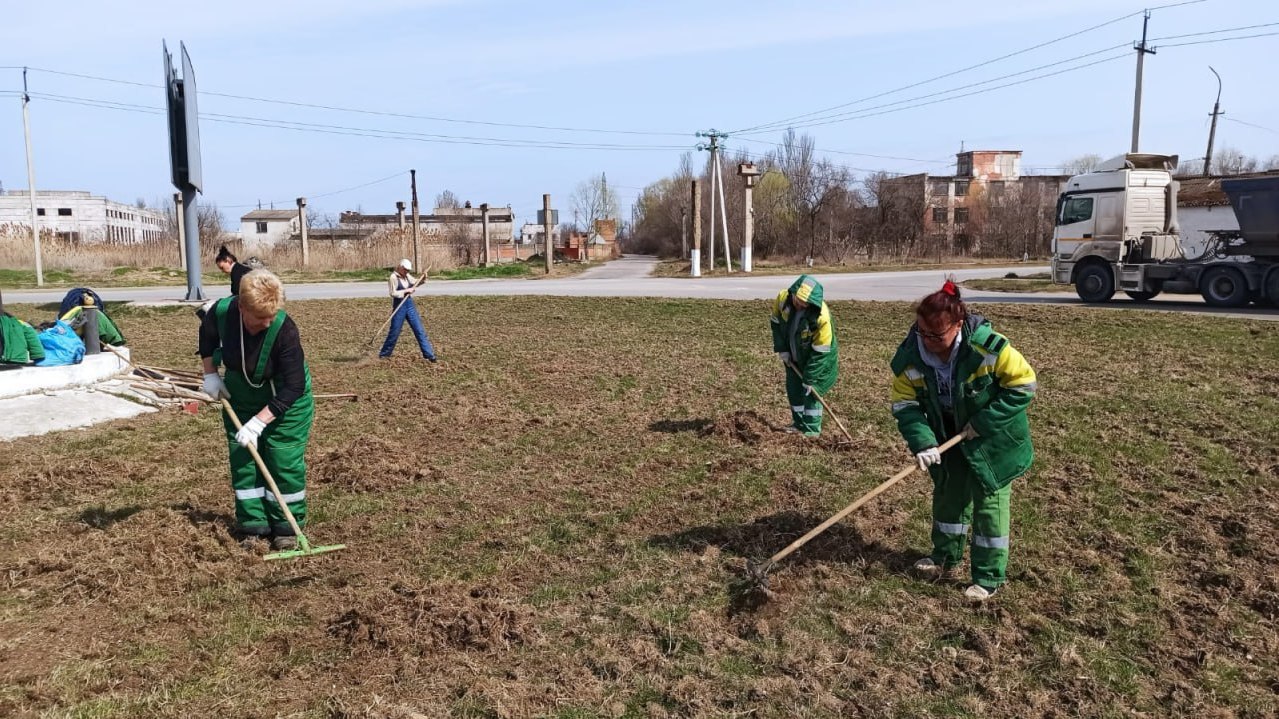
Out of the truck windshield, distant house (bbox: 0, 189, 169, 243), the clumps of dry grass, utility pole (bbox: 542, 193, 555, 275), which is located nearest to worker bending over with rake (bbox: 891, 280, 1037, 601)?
the clumps of dry grass

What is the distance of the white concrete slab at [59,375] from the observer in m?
8.51

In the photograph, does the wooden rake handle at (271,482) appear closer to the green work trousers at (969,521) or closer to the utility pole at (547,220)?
the green work trousers at (969,521)

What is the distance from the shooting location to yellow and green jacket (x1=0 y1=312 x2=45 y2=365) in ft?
28.1

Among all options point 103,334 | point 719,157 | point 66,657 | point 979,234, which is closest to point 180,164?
point 103,334

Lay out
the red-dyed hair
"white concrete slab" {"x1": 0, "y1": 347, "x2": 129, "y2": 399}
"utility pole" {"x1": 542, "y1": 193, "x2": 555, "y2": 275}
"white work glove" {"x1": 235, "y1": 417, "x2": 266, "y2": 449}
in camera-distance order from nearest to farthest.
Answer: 1. the red-dyed hair
2. "white work glove" {"x1": 235, "y1": 417, "x2": 266, "y2": 449}
3. "white concrete slab" {"x1": 0, "y1": 347, "x2": 129, "y2": 399}
4. "utility pole" {"x1": 542, "y1": 193, "x2": 555, "y2": 275}

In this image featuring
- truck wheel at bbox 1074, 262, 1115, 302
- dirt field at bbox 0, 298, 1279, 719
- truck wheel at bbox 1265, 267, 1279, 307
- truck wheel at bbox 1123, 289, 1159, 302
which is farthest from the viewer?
truck wheel at bbox 1123, 289, 1159, 302

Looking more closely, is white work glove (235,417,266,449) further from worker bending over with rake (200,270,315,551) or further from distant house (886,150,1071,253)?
distant house (886,150,1071,253)

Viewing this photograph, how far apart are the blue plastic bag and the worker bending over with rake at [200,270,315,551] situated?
539 centimetres

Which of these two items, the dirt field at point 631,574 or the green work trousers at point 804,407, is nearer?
the dirt field at point 631,574

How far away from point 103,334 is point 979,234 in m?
50.6

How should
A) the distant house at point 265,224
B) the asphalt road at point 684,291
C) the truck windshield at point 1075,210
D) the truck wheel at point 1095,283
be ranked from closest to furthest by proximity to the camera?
the truck wheel at point 1095,283
the truck windshield at point 1075,210
the asphalt road at point 684,291
the distant house at point 265,224

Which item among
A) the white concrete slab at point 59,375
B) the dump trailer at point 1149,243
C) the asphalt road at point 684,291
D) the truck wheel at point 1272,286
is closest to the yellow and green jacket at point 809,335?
the white concrete slab at point 59,375

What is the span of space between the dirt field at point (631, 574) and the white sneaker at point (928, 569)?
0.33ft

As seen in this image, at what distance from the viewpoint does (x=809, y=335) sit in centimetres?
717
